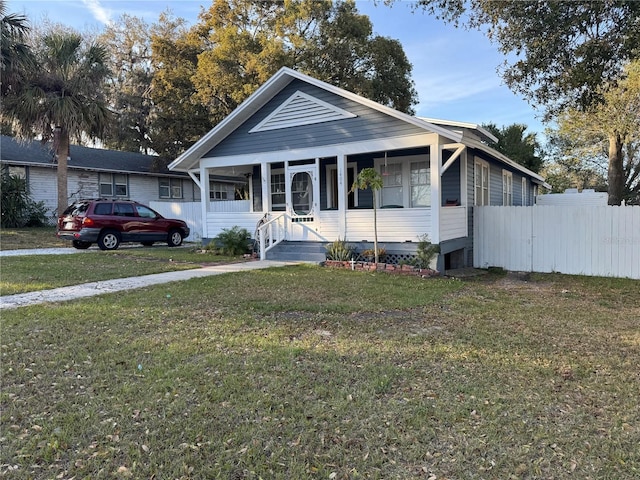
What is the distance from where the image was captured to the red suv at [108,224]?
13781mm

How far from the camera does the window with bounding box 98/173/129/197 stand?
930 inches

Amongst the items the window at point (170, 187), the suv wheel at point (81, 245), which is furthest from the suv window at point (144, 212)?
the window at point (170, 187)

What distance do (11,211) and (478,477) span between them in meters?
21.9

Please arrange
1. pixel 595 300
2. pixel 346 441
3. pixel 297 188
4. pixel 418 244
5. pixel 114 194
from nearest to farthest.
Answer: pixel 346 441 → pixel 595 300 → pixel 418 244 → pixel 297 188 → pixel 114 194

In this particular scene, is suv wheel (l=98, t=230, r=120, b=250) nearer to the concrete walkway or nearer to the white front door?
the concrete walkway

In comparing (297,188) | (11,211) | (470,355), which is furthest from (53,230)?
(470,355)

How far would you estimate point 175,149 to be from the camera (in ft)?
83.9

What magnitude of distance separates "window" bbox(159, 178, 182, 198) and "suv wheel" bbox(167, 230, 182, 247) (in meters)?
11.0

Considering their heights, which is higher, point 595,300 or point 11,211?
point 11,211

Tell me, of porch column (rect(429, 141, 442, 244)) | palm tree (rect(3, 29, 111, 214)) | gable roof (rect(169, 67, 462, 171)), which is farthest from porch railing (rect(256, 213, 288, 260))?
palm tree (rect(3, 29, 111, 214))

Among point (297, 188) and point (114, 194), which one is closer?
point (297, 188)

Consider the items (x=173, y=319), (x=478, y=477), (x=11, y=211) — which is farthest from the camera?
(x=11, y=211)

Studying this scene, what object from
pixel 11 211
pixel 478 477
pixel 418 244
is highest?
pixel 11 211

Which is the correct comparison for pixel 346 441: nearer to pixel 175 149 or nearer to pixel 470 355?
pixel 470 355
